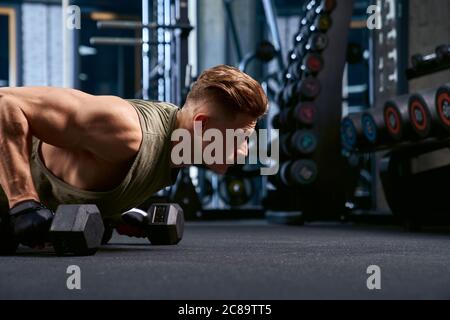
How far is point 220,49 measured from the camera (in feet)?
22.8

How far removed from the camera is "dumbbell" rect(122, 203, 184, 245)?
6.32 ft

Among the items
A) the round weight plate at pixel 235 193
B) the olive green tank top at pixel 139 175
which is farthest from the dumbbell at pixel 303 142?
the olive green tank top at pixel 139 175

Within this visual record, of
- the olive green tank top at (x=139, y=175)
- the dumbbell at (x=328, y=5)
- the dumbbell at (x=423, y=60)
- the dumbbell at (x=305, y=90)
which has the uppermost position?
the dumbbell at (x=328, y=5)

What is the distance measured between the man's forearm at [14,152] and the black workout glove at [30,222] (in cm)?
3

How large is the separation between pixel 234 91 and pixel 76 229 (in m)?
0.44

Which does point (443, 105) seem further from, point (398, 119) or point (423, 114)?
point (398, 119)

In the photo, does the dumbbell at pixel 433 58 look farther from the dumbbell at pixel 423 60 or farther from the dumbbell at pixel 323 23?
the dumbbell at pixel 323 23

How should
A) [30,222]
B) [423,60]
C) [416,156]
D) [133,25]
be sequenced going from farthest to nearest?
[133,25], [423,60], [416,156], [30,222]

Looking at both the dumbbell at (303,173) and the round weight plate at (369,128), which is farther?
the dumbbell at (303,173)

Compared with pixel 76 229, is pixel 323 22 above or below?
above

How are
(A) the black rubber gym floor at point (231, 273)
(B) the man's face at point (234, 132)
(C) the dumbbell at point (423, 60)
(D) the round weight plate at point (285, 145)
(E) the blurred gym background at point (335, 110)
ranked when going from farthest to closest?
(D) the round weight plate at point (285, 145)
(C) the dumbbell at point (423, 60)
(E) the blurred gym background at point (335, 110)
(B) the man's face at point (234, 132)
(A) the black rubber gym floor at point (231, 273)

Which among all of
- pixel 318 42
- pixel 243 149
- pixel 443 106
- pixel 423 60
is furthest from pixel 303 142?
pixel 243 149

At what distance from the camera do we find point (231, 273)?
1.24 metres

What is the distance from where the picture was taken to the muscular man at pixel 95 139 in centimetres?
154
